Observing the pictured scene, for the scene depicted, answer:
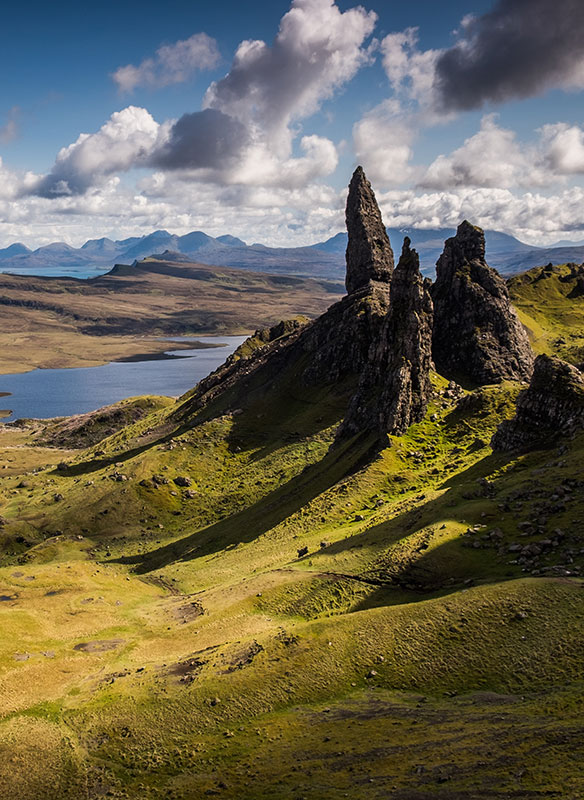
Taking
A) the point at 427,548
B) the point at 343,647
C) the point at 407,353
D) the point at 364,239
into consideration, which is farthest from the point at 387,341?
the point at 364,239

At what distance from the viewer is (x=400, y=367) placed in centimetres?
9844

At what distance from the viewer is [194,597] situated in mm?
74062

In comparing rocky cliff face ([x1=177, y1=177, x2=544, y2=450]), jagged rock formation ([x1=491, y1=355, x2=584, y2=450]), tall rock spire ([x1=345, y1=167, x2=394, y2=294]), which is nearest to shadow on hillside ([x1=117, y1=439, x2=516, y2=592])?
jagged rock formation ([x1=491, y1=355, x2=584, y2=450])

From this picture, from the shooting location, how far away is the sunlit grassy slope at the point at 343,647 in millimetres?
36250

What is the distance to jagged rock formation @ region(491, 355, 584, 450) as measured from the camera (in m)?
67.3

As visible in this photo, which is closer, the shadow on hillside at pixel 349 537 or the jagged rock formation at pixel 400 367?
the shadow on hillside at pixel 349 537

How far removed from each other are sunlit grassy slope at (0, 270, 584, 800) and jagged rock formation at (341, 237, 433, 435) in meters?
4.80

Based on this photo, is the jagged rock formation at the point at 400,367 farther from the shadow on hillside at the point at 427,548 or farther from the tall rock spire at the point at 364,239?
the tall rock spire at the point at 364,239

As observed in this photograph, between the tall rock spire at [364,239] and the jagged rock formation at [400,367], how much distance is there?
5220 cm

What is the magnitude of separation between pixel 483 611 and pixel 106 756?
31028 millimetres

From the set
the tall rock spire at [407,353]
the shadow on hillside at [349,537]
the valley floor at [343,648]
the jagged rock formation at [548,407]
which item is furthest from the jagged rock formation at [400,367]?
the jagged rock formation at [548,407]

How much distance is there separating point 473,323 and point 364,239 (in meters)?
53.1

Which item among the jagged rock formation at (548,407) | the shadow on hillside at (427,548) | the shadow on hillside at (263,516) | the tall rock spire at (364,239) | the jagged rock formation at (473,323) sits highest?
the tall rock spire at (364,239)

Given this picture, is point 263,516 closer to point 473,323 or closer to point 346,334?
point 346,334
